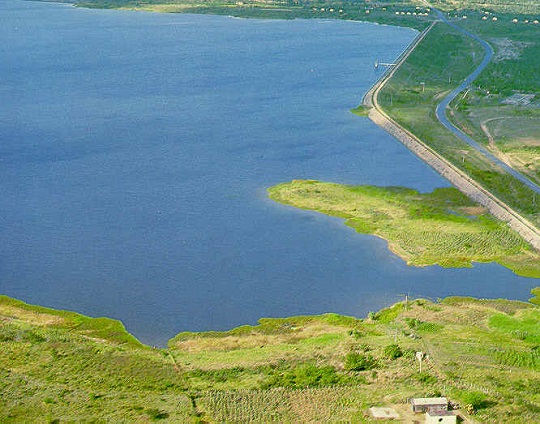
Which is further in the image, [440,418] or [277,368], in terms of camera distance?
[277,368]

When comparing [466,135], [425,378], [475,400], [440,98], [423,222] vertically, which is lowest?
[425,378]

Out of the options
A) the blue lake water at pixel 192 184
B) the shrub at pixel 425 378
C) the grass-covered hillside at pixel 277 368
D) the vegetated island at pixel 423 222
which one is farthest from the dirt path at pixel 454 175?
the shrub at pixel 425 378

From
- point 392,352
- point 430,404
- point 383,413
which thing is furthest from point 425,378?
point 383,413

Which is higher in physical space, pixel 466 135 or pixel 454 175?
pixel 466 135

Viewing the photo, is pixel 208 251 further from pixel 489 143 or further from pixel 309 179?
pixel 489 143

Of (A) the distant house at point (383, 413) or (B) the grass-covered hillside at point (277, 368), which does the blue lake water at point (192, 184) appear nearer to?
(B) the grass-covered hillside at point (277, 368)

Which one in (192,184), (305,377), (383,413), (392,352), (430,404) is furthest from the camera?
(192,184)

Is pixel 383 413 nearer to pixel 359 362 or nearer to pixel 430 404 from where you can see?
pixel 430 404
